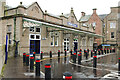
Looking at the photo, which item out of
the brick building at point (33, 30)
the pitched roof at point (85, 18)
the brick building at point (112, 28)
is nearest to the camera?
the brick building at point (33, 30)

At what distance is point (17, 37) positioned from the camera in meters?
17.0

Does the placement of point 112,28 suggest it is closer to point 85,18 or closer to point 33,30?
point 85,18

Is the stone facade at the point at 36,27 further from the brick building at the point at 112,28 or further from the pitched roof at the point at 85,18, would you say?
the pitched roof at the point at 85,18

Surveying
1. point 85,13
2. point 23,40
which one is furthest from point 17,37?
point 85,13

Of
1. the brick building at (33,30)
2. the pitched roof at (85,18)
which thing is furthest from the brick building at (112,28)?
the brick building at (33,30)

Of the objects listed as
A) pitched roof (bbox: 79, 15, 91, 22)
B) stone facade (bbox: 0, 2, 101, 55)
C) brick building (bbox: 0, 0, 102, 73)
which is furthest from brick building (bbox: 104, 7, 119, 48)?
brick building (bbox: 0, 0, 102, 73)

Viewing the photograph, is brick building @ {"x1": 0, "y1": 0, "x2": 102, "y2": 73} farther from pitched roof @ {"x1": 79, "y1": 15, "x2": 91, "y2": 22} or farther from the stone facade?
pitched roof @ {"x1": 79, "y1": 15, "x2": 91, "y2": 22}

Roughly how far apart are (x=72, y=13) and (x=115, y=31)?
17812 mm

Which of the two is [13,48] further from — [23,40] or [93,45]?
[93,45]

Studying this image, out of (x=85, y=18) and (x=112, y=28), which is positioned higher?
(x=85, y=18)

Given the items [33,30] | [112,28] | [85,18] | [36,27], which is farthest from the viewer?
[85,18]

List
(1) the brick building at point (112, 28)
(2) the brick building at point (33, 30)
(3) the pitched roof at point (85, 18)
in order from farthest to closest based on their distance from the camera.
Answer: (3) the pitched roof at point (85, 18)
(1) the brick building at point (112, 28)
(2) the brick building at point (33, 30)

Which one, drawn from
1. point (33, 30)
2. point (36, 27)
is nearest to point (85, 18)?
point (36, 27)

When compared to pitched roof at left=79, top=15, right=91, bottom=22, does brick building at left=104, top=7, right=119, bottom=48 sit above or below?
below
